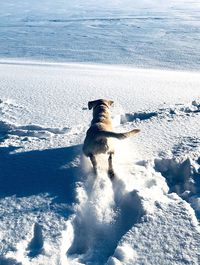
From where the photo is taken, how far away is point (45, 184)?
431 centimetres

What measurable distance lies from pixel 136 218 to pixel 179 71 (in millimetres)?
7916

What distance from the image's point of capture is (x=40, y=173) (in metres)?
4.54

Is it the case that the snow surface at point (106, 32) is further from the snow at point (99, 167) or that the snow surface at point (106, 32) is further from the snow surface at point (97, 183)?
the snow surface at point (97, 183)

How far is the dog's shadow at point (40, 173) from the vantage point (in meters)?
4.17

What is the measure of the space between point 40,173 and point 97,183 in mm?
707

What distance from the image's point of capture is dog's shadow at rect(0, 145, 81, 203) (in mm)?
4168

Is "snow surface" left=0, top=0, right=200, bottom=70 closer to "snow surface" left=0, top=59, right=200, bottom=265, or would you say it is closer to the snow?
the snow

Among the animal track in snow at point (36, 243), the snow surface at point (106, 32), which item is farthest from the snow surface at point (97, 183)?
the snow surface at point (106, 32)

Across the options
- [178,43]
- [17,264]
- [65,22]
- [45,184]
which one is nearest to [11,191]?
[45,184]

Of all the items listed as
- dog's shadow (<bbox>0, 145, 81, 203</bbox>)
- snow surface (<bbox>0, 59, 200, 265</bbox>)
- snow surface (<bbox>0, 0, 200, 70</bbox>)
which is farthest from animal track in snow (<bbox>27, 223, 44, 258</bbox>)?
snow surface (<bbox>0, 0, 200, 70</bbox>)

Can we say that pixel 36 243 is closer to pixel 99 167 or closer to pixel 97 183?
pixel 97 183

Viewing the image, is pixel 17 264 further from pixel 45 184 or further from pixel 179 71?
pixel 179 71

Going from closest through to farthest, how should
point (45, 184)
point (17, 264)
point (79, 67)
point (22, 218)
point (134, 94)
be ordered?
point (17, 264) → point (22, 218) → point (45, 184) → point (134, 94) → point (79, 67)

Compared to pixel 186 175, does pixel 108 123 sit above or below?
above
